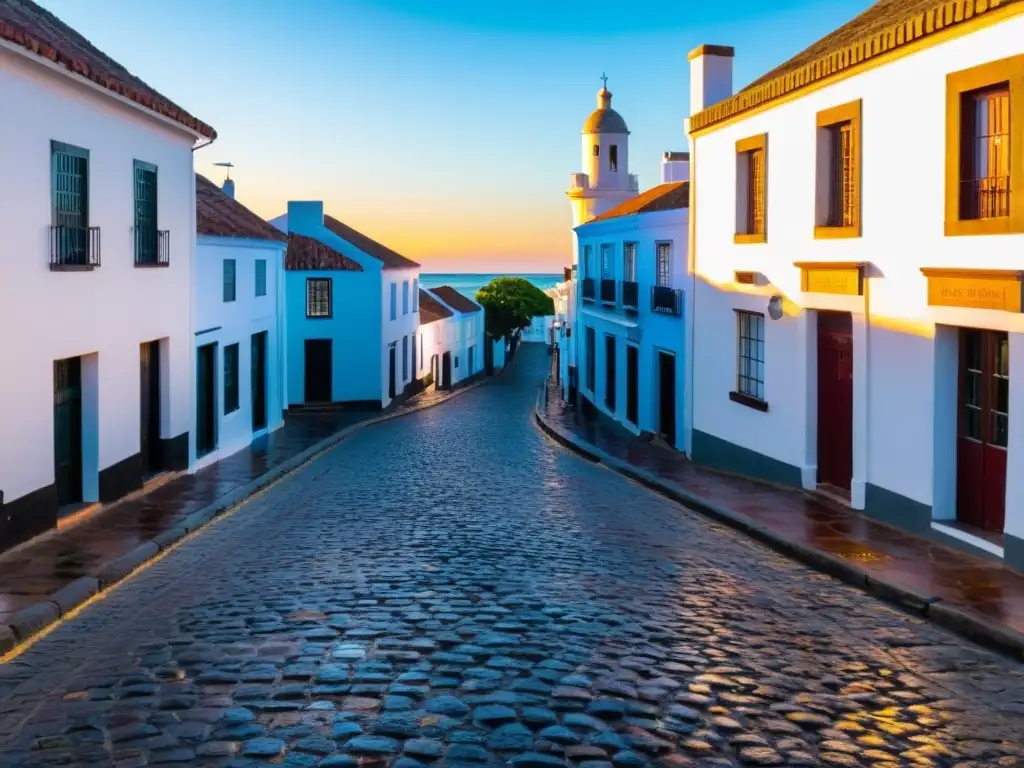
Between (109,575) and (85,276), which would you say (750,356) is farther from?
(109,575)

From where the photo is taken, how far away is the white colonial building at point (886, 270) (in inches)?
433

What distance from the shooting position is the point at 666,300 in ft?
76.2

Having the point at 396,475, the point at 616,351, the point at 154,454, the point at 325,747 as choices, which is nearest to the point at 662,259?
the point at 616,351

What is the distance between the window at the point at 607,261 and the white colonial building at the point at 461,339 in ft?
96.3

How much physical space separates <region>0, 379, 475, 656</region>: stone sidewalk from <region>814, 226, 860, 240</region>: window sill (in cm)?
861

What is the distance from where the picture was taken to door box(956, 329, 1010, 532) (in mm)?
11281

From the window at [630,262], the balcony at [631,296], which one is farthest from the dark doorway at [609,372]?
the balcony at [631,296]

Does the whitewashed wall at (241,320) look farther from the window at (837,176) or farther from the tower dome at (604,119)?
the tower dome at (604,119)

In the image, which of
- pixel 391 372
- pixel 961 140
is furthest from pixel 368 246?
pixel 961 140

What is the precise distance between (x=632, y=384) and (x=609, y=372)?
10.0ft

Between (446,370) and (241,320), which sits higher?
(241,320)

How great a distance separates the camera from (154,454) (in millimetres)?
17562

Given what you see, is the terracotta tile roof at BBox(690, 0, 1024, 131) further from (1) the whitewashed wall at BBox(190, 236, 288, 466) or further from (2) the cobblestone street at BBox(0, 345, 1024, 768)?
(1) the whitewashed wall at BBox(190, 236, 288, 466)

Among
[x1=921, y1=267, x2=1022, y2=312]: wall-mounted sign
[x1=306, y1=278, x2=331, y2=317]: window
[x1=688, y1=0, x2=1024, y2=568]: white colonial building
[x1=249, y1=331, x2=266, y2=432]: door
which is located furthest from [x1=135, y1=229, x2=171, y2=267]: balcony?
[x1=306, y1=278, x2=331, y2=317]: window
